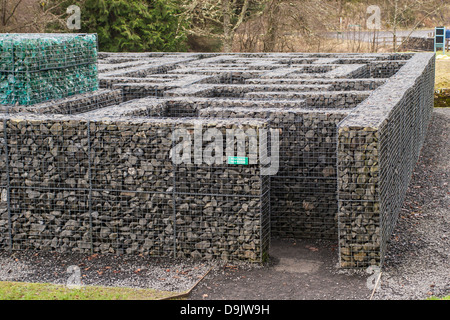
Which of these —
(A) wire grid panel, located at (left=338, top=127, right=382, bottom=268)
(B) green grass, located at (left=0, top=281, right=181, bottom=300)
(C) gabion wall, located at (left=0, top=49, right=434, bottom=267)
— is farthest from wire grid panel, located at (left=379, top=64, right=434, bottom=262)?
(B) green grass, located at (left=0, top=281, right=181, bottom=300)

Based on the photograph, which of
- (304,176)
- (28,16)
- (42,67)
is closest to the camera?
(304,176)

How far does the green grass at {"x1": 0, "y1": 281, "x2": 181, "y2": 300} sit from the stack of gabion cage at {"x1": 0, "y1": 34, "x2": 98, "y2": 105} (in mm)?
3498

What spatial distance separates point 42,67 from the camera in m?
10.0

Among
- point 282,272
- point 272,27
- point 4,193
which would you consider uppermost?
point 272,27

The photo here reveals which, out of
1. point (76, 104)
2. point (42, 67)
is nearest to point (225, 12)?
point (76, 104)

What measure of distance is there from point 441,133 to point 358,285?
35.5 feet

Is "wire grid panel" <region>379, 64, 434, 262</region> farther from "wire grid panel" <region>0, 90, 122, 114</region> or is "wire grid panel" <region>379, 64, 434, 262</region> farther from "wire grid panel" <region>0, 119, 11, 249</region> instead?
"wire grid panel" <region>0, 90, 122, 114</region>

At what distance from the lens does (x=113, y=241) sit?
8297 mm

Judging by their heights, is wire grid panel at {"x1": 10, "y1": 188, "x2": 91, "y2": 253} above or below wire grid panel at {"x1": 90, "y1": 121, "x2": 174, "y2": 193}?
below

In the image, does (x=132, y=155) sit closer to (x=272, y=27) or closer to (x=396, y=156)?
(x=396, y=156)

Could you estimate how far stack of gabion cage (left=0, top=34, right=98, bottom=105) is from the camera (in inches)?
382

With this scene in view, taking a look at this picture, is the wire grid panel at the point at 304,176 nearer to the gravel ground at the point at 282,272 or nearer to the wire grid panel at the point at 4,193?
the gravel ground at the point at 282,272

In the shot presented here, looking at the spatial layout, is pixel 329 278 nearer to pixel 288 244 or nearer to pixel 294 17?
pixel 288 244

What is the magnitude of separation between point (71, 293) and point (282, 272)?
242cm
